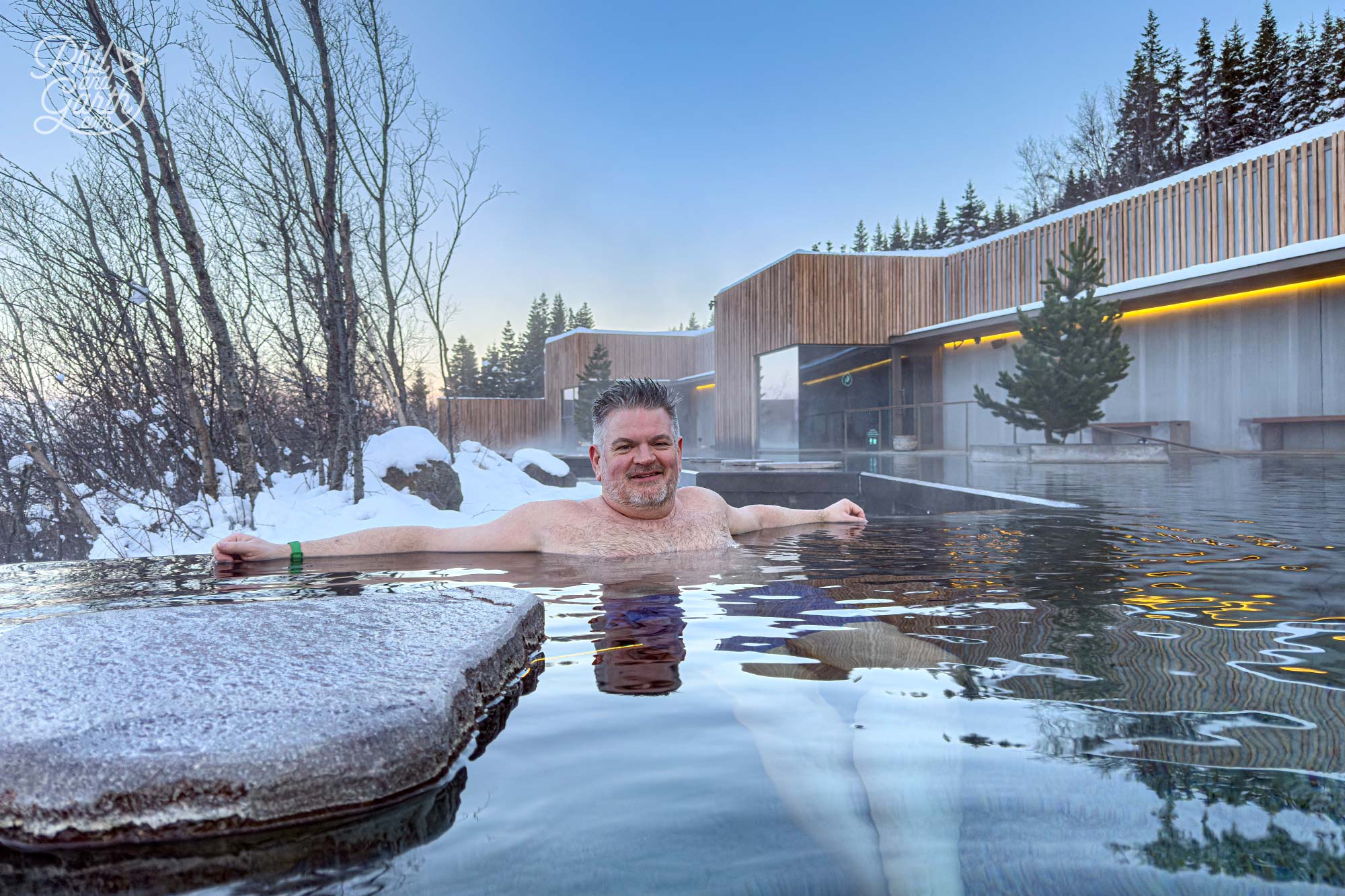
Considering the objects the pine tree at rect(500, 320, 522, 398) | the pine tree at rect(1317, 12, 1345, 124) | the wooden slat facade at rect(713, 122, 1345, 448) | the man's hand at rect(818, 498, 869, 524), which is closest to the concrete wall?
the wooden slat facade at rect(713, 122, 1345, 448)

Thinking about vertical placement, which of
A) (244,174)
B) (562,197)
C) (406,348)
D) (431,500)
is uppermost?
(562,197)

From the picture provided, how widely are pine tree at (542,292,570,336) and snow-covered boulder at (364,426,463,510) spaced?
54468mm

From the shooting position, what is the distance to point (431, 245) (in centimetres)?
1141

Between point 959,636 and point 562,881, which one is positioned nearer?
point 562,881

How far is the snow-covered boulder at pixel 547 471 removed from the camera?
12.7 metres

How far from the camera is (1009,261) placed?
54.2 ft

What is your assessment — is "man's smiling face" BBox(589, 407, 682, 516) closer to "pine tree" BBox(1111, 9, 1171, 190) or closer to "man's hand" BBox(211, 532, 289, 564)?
"man's hand" BBox(211, 532, 289, 564)

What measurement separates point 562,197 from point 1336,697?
26582 millimetres

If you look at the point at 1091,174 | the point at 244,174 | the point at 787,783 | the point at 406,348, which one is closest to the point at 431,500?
the point at 244,174

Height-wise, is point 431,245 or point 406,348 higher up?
point 431,245

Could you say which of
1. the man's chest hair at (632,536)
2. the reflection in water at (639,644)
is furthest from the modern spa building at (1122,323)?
the reflection in water at (639,644)

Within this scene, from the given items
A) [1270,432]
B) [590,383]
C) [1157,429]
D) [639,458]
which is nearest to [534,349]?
[590,383]

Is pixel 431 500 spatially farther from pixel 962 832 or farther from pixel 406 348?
pixel 962 832

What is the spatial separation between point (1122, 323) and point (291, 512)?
43.7 ft
